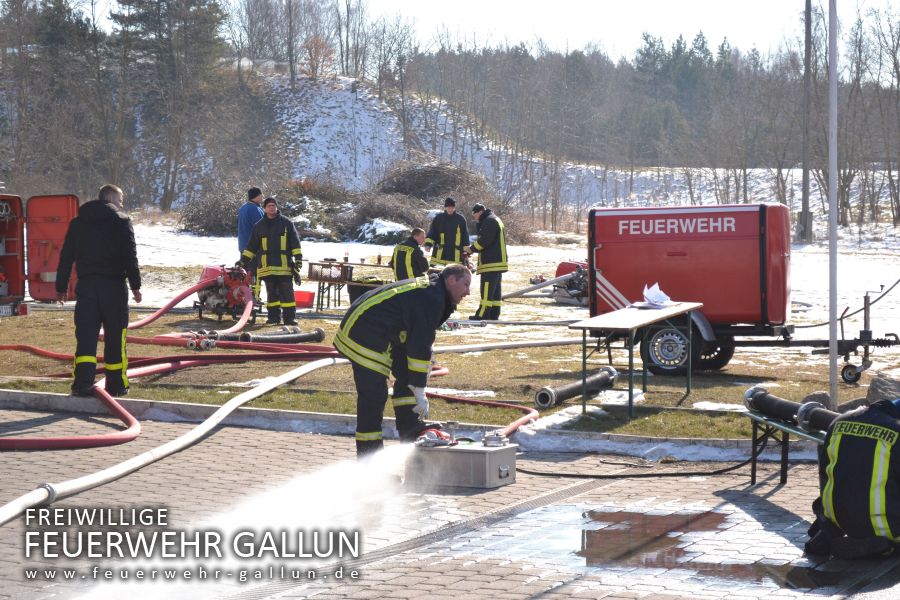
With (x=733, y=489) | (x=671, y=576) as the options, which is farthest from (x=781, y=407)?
(x=671, y=576)

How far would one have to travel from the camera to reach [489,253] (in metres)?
17.3

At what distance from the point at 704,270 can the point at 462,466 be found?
6.04m

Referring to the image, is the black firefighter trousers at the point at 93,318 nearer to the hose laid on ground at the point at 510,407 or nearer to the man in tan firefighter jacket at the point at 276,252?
the hose laid on ground at the point at 510,407

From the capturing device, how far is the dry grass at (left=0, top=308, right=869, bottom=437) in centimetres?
966

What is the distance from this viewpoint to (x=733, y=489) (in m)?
7.53

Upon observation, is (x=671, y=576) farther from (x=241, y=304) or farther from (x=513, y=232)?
(x=513, y=232)

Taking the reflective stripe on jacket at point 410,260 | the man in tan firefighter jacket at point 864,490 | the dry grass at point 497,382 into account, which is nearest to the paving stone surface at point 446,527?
the man in tan firefighter jacket at point 864,490

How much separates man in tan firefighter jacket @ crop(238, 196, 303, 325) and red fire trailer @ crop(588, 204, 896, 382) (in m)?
5.03

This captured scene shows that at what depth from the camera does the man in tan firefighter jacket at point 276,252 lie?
52.6 feet

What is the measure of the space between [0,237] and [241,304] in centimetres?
377

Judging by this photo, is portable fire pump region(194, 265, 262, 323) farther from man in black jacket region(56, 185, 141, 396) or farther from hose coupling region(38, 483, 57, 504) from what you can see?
hose coupling region(38, 483, 57, 504)

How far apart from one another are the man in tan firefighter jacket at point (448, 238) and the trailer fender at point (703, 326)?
6123 mm

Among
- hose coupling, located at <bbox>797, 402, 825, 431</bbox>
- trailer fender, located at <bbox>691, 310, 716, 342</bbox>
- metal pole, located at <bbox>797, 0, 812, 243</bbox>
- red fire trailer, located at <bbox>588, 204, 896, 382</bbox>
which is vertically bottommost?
hose coupling, located at <bbox>797, 402, 825, 431</bbox>

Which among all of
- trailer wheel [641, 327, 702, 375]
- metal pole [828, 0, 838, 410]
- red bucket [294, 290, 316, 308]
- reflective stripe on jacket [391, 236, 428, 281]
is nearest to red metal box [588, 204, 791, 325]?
trailer wheel [641, 327, 702, 375]
